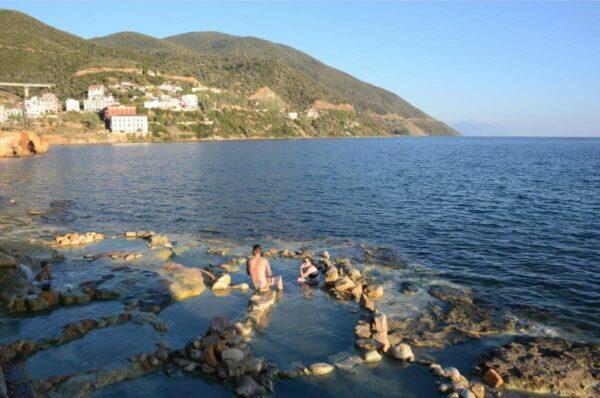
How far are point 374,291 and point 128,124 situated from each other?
541 feet

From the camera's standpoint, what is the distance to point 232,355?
12.9 meters

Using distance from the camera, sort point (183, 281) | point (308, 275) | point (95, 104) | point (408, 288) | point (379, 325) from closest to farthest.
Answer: point (379, 325)
point (183, 281)
point (408, 288)
point (308, 275)
point (95, 104)

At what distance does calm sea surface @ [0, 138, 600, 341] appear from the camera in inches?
871

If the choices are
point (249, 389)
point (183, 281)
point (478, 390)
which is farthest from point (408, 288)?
point (249, 389)

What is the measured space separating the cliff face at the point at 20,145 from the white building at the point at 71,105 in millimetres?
80244

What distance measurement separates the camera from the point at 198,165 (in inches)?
3302

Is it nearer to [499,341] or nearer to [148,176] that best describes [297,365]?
[499,341]

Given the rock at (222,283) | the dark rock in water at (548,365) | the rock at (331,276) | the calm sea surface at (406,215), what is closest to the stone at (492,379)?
the dark rock in water at (548,365)

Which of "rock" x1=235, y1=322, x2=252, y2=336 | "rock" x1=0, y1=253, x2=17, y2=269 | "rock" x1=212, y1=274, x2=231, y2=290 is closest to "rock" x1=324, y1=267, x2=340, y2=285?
"rock" x1=212, y1=274, x2=231, y2=290

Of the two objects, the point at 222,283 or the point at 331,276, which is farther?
the point at 331,276

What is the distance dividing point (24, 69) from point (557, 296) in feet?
679

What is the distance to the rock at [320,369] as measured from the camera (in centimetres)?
1277

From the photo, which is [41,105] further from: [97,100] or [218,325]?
[218,325]

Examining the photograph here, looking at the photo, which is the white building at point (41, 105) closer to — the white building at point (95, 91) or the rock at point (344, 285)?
the white building at point (95, 91)
